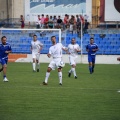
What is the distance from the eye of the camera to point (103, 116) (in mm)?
14594

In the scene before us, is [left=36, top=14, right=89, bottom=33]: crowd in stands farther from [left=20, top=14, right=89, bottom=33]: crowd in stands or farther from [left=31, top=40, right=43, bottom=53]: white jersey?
[left=31, top=40, right=43, bottom=53]: white jersey

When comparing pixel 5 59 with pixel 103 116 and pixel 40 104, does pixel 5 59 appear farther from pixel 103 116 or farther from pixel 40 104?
pixel 103 116

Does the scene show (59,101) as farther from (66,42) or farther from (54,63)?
(66,42)

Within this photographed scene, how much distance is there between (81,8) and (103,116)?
38.0 m

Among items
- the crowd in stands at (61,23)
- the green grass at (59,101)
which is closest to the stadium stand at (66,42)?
the crowd in stands at (61,23)

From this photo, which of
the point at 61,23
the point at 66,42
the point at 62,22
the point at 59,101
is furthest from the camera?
the point at 62,22

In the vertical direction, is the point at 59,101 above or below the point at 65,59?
above

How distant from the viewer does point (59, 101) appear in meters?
17.6

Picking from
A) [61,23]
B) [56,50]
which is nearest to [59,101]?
[56,50]

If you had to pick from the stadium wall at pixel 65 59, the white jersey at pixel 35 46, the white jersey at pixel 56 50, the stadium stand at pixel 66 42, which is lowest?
the stadium wall at pixel 65 59

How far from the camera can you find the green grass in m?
14.7

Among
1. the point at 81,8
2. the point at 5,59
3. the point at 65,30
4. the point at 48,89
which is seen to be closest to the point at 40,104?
the point at 48,89

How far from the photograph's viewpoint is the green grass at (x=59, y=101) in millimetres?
14727

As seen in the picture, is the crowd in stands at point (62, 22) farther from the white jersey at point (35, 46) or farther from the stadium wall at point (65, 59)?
the white jersey at point (35, 46)
